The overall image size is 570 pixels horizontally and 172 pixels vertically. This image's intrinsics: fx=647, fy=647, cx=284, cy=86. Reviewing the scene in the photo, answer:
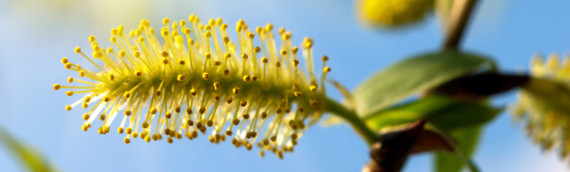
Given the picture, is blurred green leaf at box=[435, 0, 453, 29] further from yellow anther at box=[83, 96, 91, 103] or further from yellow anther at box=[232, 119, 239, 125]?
yellow anther at box=[83, 96, 91, 103]

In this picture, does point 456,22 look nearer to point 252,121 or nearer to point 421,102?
point 421,102

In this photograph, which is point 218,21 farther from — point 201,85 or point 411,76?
point 411,76

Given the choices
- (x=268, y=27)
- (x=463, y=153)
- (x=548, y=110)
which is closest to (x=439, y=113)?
(x=463, y=153)

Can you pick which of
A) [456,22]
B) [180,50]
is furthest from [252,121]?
[456,22]

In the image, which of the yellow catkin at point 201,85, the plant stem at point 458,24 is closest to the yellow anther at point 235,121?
the yellow catkin at point 201,85

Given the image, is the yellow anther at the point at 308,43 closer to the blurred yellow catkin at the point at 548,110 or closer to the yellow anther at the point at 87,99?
the yellow anther at the point at 87,99

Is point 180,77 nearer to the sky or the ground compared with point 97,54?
nearer to the ground

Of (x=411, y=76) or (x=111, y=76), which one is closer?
(x=111, y=76)
